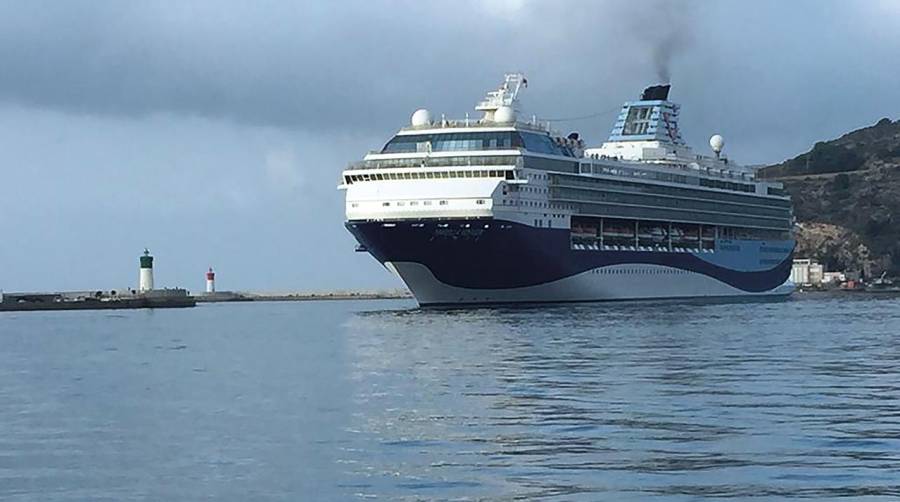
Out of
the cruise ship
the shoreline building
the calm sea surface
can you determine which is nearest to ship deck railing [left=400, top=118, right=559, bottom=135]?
the cruise ship

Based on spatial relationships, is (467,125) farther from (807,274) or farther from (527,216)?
(807,274)

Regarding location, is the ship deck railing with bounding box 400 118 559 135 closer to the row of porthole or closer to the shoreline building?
the row of porthole

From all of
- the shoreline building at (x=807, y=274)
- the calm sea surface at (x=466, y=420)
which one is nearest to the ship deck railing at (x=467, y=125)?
the calm sea surface at (x=466, y=420)

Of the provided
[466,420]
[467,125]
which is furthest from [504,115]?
[466,420]

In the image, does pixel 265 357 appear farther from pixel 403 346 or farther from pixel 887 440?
pixel 887 440

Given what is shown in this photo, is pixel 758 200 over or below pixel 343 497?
over

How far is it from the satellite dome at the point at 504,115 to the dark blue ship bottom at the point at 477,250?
6.14 m

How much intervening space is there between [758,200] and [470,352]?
68.9 metres

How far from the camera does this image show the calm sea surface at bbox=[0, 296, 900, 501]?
20.8m

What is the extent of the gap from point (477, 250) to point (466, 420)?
48.3 meters

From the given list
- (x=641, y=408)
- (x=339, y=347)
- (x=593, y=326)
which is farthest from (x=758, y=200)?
(x=641, y=408)

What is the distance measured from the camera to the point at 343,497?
65.8ft

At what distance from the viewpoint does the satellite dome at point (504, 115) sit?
82.1 meters

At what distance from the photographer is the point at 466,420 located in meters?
27.2
